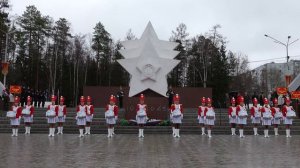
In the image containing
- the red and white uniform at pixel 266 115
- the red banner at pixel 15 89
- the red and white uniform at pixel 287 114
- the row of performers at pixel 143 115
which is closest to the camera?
the row of performers at pixel 143 115

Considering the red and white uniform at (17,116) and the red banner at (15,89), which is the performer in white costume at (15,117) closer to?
the red and white uniform at (17,116)

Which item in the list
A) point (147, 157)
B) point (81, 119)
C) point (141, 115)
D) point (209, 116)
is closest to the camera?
point (147, 157)

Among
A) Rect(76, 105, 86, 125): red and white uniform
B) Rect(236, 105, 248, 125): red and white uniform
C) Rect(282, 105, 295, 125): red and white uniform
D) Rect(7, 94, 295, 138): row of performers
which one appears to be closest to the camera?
Rect(76, 105, 86, 125): red and white uniform

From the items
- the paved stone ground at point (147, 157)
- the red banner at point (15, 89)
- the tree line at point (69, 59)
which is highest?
the tree line at point (69, 59)

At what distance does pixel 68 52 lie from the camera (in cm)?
6769

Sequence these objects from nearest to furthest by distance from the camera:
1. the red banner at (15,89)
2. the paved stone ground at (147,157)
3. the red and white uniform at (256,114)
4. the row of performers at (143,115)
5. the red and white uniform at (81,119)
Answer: the paved stone ground at (147,157) → the red and white uniform at (81,119) → the row of performers at (143,115) → the red and white uniform at (256,114) → the red banner at (15,89)

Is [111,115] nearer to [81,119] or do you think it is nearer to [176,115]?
[81,119]

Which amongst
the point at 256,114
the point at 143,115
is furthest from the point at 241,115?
the point at 143,115

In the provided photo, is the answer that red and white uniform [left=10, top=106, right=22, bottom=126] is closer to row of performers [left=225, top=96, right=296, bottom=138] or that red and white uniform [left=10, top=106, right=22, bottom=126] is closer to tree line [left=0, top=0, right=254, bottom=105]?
row of performers [left=225, top=96, right=296, bottom=138]

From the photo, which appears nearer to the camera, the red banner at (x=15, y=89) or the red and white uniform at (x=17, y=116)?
the red and white uniform at (x=17, y=116)

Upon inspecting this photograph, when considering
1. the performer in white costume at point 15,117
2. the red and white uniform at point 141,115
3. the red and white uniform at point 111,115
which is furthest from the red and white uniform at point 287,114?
the performer in white costume at point 15,117

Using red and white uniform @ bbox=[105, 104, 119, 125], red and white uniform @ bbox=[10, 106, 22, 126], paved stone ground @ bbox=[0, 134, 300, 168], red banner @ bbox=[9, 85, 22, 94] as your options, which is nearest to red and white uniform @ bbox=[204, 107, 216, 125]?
red and white uniform @ bbox=[105, 104, 119, 125]

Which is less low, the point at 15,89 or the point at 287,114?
the point at 15,89

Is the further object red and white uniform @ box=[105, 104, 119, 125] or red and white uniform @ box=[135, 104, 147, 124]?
red and white uniform @ box=[105, 104, 119, 125]
